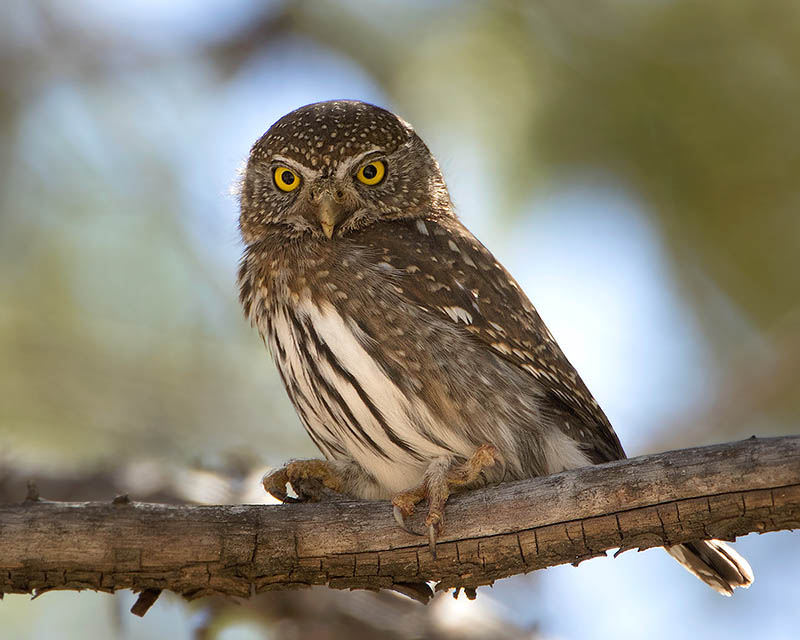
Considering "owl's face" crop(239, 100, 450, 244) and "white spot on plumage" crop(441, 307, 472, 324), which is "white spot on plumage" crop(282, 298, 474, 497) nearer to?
"white spot on plumage" crop(441, 307, 472, 324)

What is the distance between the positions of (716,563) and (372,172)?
7.45ft

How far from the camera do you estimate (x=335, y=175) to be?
4422 mm

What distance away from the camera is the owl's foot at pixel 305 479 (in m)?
3.98

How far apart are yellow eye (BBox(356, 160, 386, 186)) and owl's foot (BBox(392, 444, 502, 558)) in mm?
1439

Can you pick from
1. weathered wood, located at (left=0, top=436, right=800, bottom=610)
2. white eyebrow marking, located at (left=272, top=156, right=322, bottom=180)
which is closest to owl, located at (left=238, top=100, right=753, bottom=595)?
white eyebrow marking, located at (left=272, top=156, right=322, bottom=180)

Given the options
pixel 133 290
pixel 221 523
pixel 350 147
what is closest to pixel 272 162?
pixel 350 147

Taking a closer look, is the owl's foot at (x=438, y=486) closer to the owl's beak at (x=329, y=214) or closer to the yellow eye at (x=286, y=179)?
the owl's beak at (x=329, y=214)

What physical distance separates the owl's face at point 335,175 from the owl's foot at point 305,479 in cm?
99

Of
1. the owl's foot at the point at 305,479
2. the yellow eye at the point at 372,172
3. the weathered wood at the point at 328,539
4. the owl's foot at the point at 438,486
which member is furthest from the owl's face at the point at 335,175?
the weathered wood at the point at 328,539

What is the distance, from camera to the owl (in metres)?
3.77

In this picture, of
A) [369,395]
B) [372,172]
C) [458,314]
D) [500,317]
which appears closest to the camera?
[369,395]

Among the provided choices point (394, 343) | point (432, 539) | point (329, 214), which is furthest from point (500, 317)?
point (432, 539)

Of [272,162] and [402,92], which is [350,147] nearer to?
[272,162]

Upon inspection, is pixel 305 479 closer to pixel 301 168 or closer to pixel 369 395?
pixel 369 395
